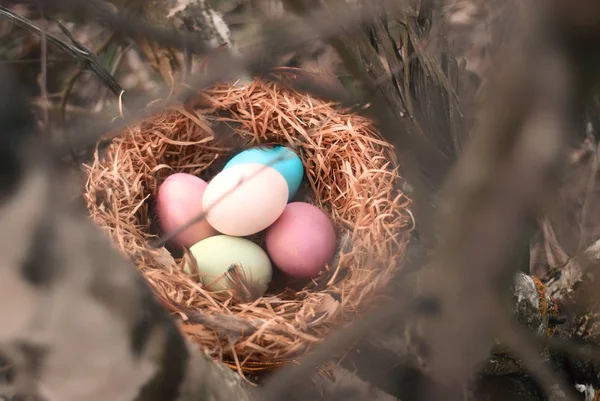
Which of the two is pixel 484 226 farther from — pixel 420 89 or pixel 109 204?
pixel 109 204

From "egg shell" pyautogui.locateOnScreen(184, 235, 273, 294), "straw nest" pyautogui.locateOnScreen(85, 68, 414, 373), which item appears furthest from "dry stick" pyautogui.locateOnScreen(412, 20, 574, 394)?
"egg shell" pyautogui.locateOnScreen(184, 235, 273, 294)

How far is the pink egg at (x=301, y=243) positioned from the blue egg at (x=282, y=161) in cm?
8

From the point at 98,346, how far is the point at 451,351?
202 mm

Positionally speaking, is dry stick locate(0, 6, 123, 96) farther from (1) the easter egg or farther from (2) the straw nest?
(1) the easter egg

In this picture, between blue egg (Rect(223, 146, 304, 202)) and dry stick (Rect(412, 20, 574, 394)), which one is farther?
blue egg (Rect(223, 146, 304, 202))

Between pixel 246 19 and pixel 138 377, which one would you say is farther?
pixel 246 19

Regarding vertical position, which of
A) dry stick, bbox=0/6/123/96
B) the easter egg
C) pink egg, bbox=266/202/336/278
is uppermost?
dry stick, bbox=0/6/123/96

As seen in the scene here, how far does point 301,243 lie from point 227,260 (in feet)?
0.42

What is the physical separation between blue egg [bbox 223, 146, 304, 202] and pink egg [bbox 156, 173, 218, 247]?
0.28ft

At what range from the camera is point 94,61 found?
965mm

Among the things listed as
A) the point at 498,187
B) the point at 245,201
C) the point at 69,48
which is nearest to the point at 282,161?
the point at 245,201

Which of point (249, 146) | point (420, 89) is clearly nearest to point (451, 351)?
point (420, 89)

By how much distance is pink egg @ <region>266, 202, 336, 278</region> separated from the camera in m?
1.02

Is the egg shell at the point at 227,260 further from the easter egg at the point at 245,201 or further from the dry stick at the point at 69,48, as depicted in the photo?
the dry stick at the point at 69,48
